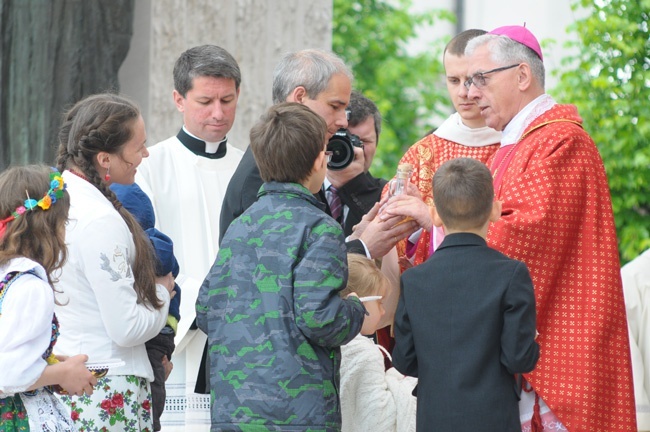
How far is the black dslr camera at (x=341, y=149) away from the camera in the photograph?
14.5 ft

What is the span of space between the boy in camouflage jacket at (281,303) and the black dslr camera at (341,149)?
97 centimetres

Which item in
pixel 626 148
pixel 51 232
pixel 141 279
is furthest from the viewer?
pixel 626 148

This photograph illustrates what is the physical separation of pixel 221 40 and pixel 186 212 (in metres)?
1.59

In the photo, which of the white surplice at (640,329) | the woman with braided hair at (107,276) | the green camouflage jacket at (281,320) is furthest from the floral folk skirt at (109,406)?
the white surplice at (640,329)

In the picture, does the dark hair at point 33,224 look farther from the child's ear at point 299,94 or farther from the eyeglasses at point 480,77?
the eyeglasses at point 480,77

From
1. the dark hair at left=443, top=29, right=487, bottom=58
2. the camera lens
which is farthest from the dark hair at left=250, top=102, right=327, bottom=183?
the dark hair at left=443, top=29, right=487, bottom=58

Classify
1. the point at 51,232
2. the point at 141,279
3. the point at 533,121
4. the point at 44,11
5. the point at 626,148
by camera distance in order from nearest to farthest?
the point at 51,232
the point at 141,279
the point at 533,121
the point at 44,11
the point at 626,148

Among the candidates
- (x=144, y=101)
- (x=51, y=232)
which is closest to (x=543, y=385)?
(x=51, y=232)

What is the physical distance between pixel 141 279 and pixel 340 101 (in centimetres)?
102

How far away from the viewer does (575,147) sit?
12.9ft

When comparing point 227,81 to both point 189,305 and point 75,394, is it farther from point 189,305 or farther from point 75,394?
point 75,394

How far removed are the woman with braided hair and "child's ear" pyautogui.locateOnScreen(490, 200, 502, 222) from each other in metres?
1.09

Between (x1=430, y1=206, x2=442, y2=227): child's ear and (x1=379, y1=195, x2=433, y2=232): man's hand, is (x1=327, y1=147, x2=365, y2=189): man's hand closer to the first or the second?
(x1=379, y1=195, x2=433, y2=232): man's hand

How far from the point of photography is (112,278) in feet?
11.6
